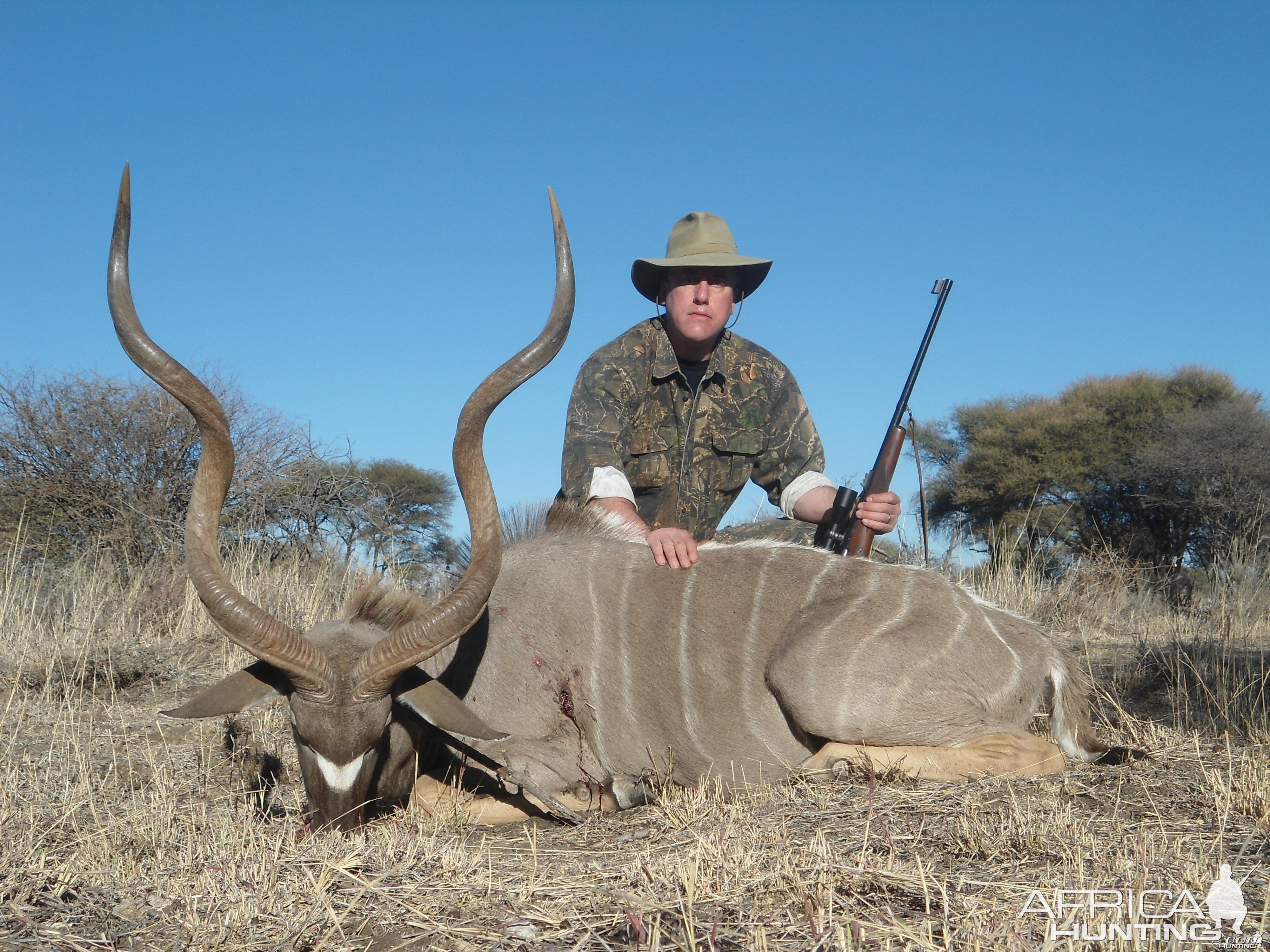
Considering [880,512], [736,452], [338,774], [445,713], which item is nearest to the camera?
[338,774]

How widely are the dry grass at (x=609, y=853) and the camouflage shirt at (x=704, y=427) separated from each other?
188cm

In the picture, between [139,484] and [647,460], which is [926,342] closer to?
[647,460]

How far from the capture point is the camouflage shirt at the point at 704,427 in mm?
4887

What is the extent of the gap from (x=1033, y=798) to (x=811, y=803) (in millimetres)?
563

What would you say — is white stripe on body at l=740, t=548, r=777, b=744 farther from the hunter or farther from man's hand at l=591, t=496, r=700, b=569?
the hunter

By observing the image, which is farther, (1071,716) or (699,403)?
(699,403)

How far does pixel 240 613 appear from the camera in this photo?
2789 millimetres

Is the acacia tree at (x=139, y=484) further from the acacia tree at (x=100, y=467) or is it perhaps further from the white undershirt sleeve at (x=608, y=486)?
the white undershirt sleeve at (x=608, y=486)

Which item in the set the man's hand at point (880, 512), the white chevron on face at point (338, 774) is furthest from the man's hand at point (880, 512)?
the white chevron on face at point (338, 774)

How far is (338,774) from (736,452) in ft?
8.92

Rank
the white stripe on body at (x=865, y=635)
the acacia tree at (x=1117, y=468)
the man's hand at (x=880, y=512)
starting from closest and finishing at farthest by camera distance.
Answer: the white stripe on body at (x=865, y=635) < the man's hand at (x=880, y=512) < the acacia tree at (x=1117, y=468)

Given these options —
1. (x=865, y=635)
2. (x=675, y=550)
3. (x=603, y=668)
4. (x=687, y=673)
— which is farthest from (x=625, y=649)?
A: (x=865, y=635)

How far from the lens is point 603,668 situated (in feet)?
11.5

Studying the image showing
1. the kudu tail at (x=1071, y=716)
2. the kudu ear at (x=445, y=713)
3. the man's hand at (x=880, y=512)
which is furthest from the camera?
the man's hand at (x=880, y=512)
